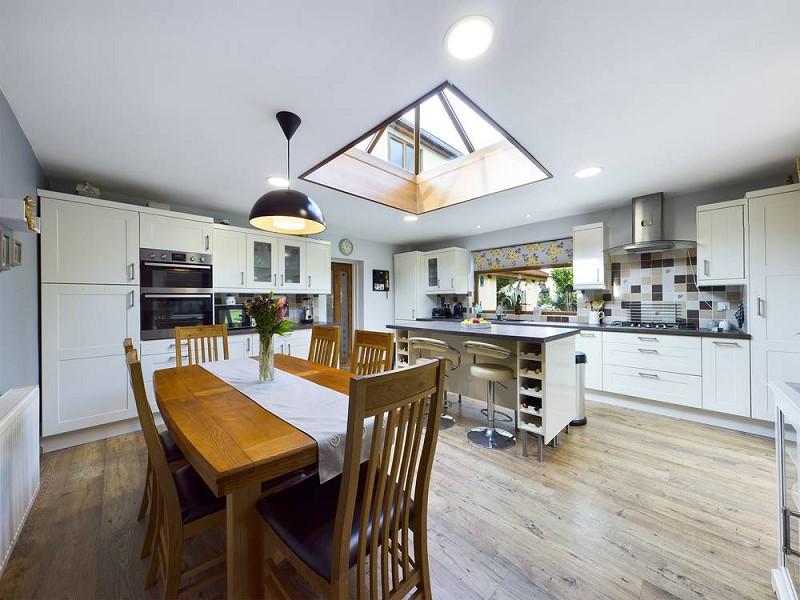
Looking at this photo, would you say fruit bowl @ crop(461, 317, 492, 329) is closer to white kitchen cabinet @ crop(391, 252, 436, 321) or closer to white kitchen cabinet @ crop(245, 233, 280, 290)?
white kitchen cabinet @ crop(245, 233, 280, 290)

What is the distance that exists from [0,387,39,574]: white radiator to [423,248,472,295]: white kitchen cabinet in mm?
4560

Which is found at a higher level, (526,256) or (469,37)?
(469,37)

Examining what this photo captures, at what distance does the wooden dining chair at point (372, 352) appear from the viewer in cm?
204

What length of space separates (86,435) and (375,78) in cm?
361

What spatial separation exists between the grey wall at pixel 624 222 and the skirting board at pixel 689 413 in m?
1.78

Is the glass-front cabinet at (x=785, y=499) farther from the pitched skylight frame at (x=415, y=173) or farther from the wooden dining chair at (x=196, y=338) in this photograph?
the wooden dining chair at (x=196, y=338)

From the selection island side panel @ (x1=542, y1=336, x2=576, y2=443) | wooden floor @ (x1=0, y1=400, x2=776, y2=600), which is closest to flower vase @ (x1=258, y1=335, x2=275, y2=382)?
wooden floor @ (x1=0, y1=400, x2=776, y2=600)

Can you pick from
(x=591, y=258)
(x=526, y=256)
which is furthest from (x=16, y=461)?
(x=526, y=256)

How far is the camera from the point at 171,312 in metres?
3.08

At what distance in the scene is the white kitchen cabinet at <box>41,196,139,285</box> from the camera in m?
2.46

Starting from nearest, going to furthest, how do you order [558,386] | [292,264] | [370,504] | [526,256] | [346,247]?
[370,504] → [558,386] → [292,264] → [526,256] → [346,247]

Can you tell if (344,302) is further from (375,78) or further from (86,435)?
(375,78)

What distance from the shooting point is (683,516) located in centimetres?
173

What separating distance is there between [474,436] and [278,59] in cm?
289
